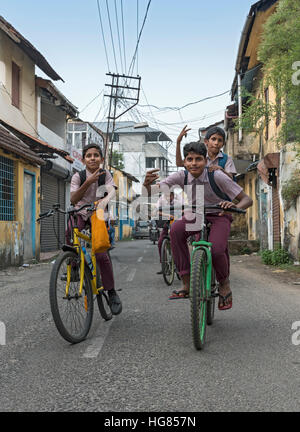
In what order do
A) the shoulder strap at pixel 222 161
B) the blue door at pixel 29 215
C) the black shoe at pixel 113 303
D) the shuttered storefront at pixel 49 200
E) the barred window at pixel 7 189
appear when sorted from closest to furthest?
the black shoe at pixel 113 303 → the shoulder strap at pixel 222 161 → the barred window at pixel 7 189 → the blue door at pixel 29 215 → the shuttered storefront at pixel 49 200

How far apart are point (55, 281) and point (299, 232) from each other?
9.51m

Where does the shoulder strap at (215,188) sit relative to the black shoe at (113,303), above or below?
above

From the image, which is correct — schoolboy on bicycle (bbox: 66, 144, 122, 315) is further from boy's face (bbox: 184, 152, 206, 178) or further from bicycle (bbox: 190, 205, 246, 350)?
bicycle (bbox: 190, 205, 246, 350)

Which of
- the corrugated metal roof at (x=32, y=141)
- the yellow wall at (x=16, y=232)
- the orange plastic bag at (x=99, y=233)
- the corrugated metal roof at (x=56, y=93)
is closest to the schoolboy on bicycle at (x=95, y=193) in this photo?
the orange plastic bag at (x=99, y=233)

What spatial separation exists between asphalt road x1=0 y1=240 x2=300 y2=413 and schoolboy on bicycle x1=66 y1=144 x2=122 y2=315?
1.48 ft

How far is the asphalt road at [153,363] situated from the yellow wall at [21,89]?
10698 millimetres

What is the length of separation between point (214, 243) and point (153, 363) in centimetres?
123

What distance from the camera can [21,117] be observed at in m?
16.6

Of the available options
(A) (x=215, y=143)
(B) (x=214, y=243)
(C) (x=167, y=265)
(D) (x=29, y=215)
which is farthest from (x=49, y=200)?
(B) (x=214, y=243)

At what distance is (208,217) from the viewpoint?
4.35 meters

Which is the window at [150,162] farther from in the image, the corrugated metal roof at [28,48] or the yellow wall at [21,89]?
the yellow wall at [21,89]

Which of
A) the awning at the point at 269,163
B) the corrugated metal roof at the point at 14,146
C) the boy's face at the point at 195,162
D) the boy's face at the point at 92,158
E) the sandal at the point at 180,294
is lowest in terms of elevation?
the sandal at the point at 180,294

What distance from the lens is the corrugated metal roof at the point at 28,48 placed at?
14316 mm
